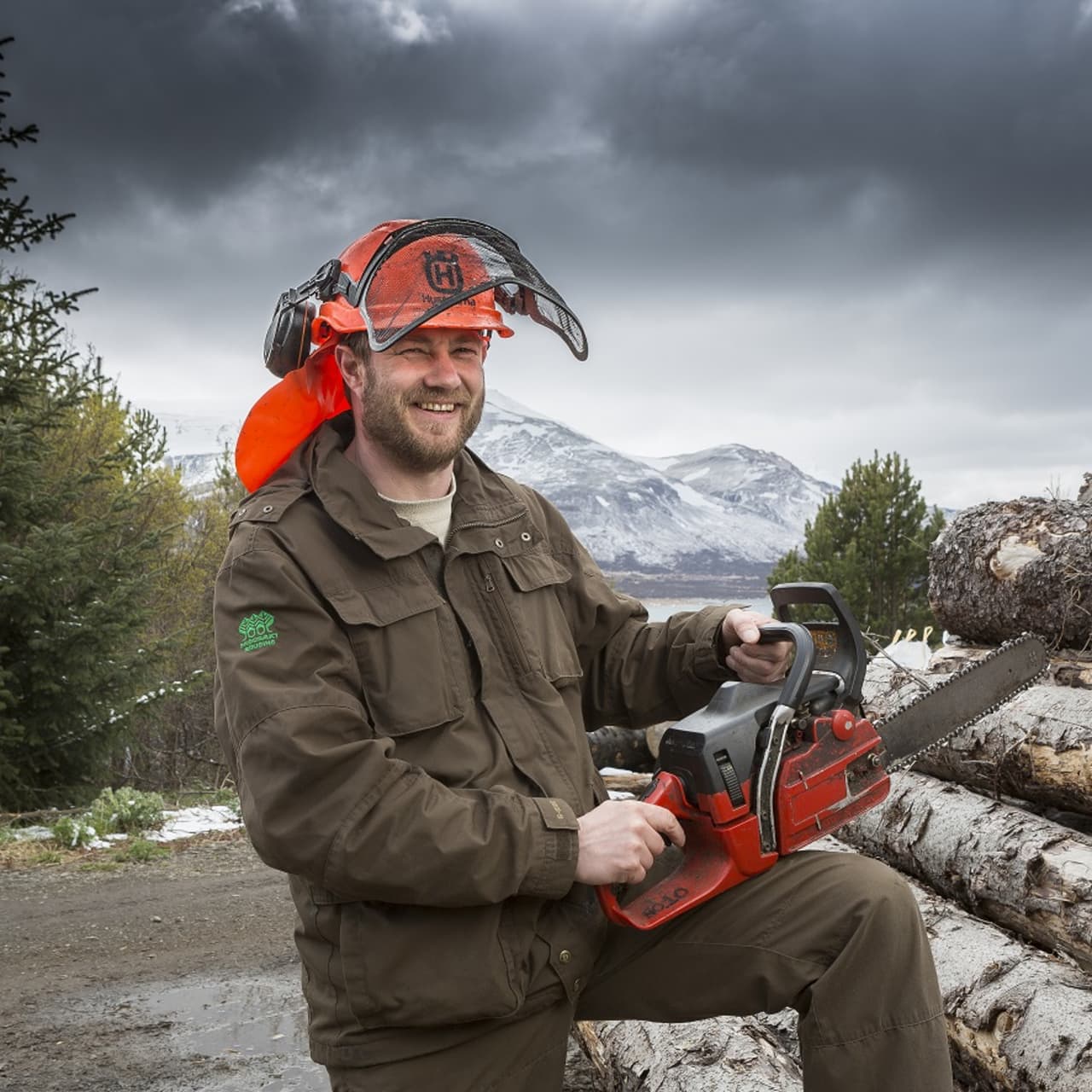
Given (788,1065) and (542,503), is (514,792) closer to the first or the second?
(542,503)

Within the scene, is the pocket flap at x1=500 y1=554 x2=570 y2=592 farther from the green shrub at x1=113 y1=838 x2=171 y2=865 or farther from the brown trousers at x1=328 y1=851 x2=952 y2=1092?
the green shrub at x1=113 y1=838 x2=171 y2=865

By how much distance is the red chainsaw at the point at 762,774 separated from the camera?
7.50ft

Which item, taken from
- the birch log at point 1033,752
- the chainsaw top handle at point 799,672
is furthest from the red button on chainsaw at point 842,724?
the birch log at point 1033,752

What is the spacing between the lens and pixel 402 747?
2299 millimetres

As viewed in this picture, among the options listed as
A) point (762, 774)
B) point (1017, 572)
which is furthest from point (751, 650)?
point (1017, 572)

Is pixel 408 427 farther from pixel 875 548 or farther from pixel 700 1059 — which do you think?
pixel 875 548

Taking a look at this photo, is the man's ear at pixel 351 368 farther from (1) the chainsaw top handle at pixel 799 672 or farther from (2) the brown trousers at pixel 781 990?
(2) the brown trousers at pixel 781 990

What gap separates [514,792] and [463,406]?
0.94 metres

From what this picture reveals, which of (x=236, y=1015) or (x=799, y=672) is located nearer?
(x=799, y=672)

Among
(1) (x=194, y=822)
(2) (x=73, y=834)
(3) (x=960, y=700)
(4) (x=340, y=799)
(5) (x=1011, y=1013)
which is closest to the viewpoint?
(4) (x=340, y=799)

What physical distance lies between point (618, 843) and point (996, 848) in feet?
6.45

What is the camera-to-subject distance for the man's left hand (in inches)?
104

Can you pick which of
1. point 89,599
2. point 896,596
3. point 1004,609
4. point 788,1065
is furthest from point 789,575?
point 788,1065

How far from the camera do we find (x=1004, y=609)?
4.69m
